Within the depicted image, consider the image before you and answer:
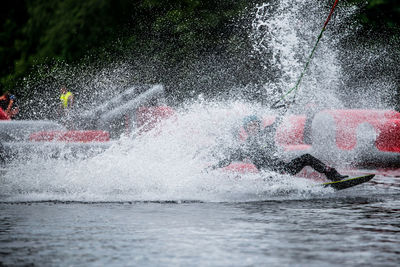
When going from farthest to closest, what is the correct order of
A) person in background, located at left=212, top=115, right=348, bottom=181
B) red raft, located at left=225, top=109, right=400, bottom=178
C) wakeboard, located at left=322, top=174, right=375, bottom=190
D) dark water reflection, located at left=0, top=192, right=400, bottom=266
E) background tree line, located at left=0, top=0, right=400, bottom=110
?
background tree line, located at left=0, top=0, right=400, bottom=110 → red raft, located at left=225, top=109, right=400, bottom=178 → person in background, located at left=212, top=115, right=348, bottom=181 → wakeboard, located at left=322, top=174, right=375, bottom=190 → dark water reflection, located at left=0, top=192, right=400, bottom=266

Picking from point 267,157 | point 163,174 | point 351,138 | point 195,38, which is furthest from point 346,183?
point 195,38

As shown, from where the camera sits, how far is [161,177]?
10047 mm

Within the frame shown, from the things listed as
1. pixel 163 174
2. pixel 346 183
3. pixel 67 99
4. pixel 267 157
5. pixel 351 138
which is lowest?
pixel 346 183

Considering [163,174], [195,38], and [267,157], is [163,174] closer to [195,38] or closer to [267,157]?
[267,157]

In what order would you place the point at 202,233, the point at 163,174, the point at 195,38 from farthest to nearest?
the point at 195,38, the point at 163,174, the point at 202,233

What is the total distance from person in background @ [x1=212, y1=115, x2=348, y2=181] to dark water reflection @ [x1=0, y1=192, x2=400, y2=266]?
133 cm

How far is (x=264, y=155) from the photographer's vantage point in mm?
9805

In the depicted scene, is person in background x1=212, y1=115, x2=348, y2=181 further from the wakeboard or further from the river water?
the river water

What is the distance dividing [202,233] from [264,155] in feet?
12.5

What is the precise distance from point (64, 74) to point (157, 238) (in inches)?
695

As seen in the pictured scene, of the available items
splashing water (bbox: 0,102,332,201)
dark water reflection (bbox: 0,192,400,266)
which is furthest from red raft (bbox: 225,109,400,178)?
dark water reflection (bbox: 0,192,400,266)

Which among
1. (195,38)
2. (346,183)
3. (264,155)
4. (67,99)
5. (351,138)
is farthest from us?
(195,38)

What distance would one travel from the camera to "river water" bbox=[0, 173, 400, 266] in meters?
5.10

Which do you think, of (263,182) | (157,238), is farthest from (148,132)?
(157,238)
